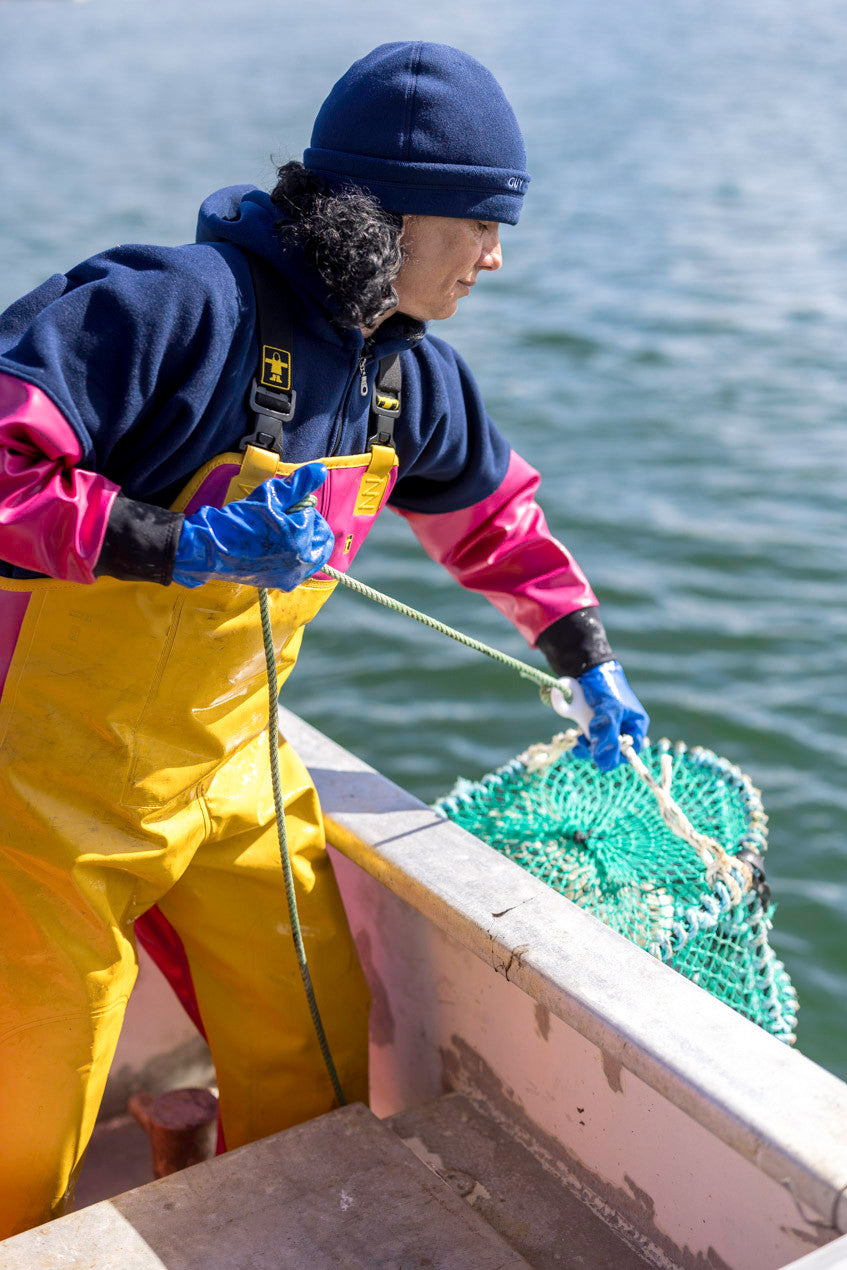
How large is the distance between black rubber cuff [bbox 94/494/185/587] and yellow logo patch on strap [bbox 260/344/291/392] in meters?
0.27

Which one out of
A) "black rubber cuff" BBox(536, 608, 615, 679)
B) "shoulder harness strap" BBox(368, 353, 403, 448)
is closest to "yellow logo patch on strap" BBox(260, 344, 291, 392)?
"shoulder harness strap" BBox(368, 353, 403, 448)

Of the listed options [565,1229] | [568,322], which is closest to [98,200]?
[568,322]

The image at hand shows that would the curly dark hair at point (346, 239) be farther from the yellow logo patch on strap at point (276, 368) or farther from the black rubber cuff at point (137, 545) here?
the black rubber cuff at point (137, 545)

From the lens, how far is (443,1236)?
2037 mm

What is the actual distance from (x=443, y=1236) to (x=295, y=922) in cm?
54

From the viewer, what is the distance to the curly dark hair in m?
1.93

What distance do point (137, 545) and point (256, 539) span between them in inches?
6.1

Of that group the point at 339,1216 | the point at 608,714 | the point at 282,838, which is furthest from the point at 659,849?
the point at 339,1216

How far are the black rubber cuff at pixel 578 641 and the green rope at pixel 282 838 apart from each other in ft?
2.19

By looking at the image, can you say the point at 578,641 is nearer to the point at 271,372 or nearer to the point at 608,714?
the point at 608,714

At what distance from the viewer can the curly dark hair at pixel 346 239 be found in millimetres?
1935

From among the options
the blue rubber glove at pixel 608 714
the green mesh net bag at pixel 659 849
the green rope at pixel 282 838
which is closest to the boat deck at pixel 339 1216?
the green rope at pixel 282 838

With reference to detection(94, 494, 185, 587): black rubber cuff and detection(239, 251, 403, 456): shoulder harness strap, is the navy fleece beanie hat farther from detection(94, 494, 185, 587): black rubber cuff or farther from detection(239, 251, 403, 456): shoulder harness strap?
detection(94, 494, 185, 587): black rubber cuff

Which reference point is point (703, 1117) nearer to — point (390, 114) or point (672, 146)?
point (390, 114)
